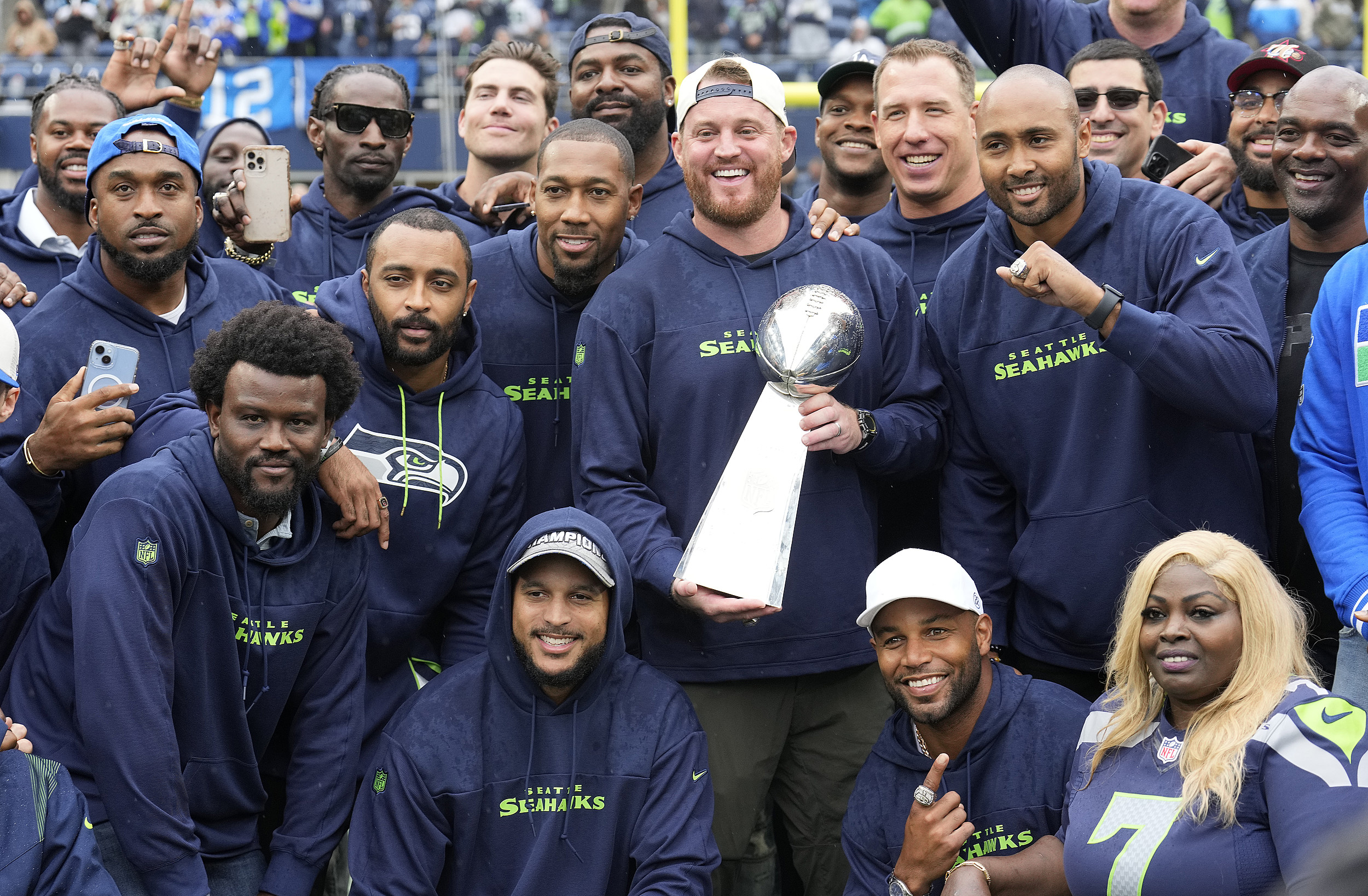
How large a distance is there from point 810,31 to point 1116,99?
10.5 m

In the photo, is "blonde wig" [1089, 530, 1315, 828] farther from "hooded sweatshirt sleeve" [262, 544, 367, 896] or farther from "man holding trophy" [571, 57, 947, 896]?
"hooded sweatshirt sleeve" [262, 544, 367, 896]

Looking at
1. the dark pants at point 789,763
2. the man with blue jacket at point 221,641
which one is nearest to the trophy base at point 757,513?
the dark pants at point 789,763

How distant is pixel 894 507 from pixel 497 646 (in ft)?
4.97

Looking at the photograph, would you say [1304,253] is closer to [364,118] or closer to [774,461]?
[774,461]

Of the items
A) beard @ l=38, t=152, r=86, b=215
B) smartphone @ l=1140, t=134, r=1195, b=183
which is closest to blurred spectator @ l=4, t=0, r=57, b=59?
beard @ l=38, t=152, r=86, b=215

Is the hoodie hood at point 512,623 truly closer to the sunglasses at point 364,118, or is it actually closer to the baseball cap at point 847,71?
the sunglasses at point 364,118

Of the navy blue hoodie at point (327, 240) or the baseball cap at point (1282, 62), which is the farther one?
the navy blue hoodie at point (327, 240)

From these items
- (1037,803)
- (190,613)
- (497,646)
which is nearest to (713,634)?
(497,646)

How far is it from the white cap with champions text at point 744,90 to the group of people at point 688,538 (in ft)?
0.05

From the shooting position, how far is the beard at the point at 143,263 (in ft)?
15.1

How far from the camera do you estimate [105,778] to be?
3779 mm

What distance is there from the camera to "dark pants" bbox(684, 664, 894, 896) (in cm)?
445

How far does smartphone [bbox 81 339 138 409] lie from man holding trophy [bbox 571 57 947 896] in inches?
52.0

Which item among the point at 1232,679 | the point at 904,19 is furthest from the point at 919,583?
the point at 904,19
